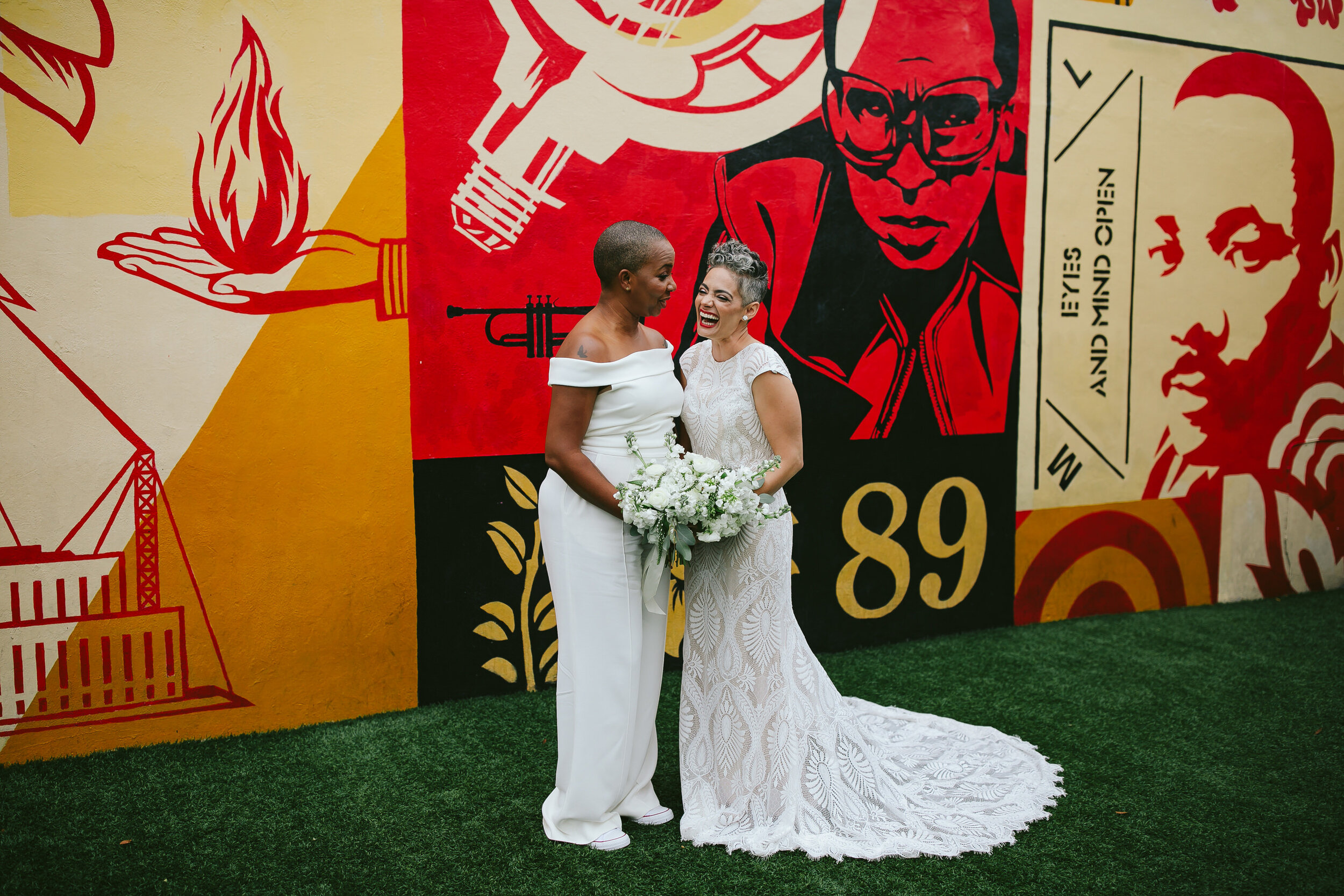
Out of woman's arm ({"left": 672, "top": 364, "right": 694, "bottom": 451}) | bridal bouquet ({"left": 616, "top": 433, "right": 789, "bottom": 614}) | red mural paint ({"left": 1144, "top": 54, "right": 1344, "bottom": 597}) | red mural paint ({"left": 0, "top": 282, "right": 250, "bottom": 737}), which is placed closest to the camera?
bridal bouquet ({"left": 616, "top": 433, "right": 789, "bottom": 614})

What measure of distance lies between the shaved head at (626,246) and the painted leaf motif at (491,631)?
2.13m

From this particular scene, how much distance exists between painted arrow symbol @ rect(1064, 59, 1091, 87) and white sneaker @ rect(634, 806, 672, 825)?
466cm

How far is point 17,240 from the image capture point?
3607 mm

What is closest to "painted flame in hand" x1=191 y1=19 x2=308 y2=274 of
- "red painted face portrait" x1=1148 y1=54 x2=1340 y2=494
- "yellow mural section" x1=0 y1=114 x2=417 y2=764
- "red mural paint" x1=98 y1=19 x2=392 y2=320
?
"red mural paint" x1=98 y1=19 x2=392 y2=320

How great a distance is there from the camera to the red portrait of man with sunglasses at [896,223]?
4918mm

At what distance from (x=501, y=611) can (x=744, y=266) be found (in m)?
2.22

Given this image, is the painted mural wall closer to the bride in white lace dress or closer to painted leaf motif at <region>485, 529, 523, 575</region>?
painted leaf motif at <region>485, 529, 523, 575</region>

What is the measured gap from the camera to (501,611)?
4.49m

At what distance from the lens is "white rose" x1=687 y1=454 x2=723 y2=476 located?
2949mm

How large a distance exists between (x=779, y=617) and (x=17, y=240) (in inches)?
128

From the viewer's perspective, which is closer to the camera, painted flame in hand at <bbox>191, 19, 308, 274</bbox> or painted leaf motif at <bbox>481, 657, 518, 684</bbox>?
painted flame in hand at <bbox>191, 19, 308, 274</bbox>

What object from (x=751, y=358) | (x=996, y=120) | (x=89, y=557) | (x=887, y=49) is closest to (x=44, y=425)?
(x=89, y=557)

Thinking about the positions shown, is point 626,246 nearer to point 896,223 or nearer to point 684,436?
point 684,436

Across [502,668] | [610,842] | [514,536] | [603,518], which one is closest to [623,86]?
[514,536]
